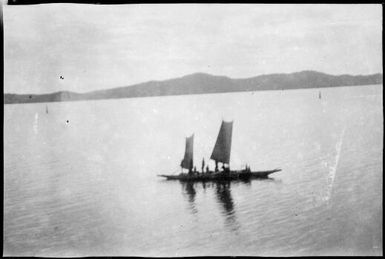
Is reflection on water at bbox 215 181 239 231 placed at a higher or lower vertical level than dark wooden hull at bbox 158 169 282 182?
lower

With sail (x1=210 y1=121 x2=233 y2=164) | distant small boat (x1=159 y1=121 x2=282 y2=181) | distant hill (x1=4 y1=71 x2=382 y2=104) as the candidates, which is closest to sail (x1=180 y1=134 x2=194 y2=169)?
distant small boat (x1=159 y1=121 x2=282 y2=181)

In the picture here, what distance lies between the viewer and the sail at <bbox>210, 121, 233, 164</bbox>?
7.54 feet

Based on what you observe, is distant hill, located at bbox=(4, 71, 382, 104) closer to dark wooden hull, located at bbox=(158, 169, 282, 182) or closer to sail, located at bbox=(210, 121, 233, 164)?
sail, located at bbox=(210, 121, 233, 164)

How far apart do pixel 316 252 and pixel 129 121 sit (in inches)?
44.3

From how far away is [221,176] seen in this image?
2340mm

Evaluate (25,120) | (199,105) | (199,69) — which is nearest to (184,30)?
(199,69)

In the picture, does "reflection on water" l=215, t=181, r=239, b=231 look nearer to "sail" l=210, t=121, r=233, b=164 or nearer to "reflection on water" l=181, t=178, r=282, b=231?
"reflection on water" l=181, t=178, r=282, b=231

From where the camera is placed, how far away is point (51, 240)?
2.30 meters

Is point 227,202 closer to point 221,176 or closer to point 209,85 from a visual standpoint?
point 221,176

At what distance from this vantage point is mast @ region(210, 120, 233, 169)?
230cm

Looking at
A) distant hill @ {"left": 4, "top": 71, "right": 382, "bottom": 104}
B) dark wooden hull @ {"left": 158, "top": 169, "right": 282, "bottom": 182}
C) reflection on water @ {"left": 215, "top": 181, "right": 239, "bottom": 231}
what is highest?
distant hill @ {"left": 4, "top": 71, "right": 382, "bottom": 104}

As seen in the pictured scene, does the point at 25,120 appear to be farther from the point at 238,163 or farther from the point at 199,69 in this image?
the point at 238,163

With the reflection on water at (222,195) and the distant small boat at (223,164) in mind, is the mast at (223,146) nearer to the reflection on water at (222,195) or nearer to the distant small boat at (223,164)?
the distant small boat at (223,164)

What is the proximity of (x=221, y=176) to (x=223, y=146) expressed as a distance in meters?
0.16
